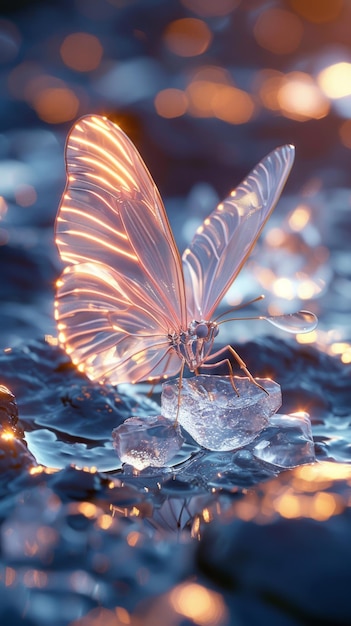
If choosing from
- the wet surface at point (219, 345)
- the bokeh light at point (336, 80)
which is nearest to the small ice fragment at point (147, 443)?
the wet surface at point (219, 345)

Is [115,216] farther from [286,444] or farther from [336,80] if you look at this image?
[336,80]

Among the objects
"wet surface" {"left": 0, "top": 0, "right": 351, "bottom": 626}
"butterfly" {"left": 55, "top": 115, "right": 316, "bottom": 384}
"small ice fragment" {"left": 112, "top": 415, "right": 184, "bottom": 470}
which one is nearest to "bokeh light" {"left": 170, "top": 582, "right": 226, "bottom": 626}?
"wet surface" {"left": 0, "top": 0, "right": 351, "bottom": 626}

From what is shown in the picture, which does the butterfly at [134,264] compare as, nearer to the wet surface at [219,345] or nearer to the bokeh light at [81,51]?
the wet surface at [219,345]

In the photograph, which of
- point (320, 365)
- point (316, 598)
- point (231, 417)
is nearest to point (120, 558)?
point (316, 598)

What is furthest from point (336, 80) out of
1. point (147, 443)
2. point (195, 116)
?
point (147, 443)

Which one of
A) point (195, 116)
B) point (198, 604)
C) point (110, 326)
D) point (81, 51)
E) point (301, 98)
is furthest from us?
point (81, 51)

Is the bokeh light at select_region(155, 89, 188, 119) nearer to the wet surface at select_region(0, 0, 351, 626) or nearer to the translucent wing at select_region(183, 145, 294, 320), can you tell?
the wet surface at select_region(0, 0, 351, 626)

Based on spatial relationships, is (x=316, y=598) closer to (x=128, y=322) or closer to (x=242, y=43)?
(x=128, y=322)
